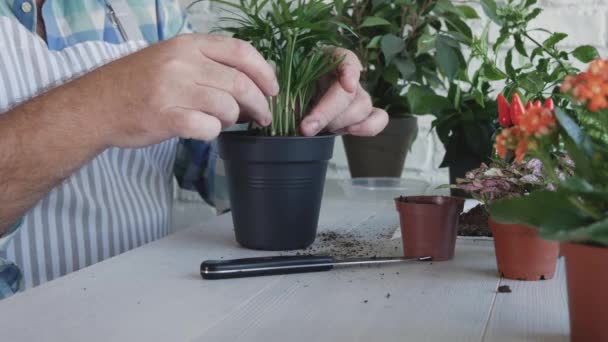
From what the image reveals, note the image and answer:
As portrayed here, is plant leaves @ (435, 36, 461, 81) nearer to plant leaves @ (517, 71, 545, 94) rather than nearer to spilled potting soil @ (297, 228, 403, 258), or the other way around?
plant leaves @ (517, 71, 545, 94)

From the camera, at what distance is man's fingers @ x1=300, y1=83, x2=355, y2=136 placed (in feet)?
2.83

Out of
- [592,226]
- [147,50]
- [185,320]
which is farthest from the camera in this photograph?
[147,50]

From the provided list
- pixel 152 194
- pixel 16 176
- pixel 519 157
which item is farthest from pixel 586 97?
pixel 152 194

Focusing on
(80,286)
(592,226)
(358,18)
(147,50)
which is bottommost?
(80,286)

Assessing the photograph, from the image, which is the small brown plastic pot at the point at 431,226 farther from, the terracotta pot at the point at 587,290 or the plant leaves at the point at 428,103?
the plant leaves at the point at 428,103

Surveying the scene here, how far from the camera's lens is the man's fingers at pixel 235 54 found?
30.4 inches

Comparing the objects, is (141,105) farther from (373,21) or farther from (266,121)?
(373,21)

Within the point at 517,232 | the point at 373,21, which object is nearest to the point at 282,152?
the point at 517,232

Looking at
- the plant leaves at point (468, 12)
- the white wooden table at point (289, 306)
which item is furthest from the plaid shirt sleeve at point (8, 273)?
the plant leaves at point (468, 12)

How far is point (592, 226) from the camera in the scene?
0.41 metres

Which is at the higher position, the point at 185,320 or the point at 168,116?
the point at 168,116

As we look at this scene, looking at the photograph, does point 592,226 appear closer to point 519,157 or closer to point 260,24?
point 519,157

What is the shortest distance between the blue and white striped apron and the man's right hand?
29 centimetres

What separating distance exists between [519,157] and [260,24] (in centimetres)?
44
